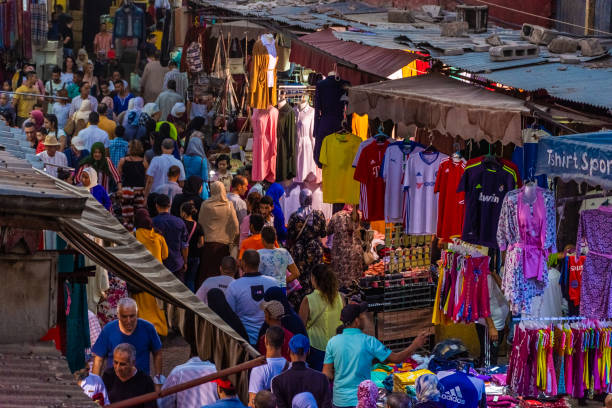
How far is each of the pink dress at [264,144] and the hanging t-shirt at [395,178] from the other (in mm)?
4093

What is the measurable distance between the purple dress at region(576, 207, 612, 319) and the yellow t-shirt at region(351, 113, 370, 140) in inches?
210

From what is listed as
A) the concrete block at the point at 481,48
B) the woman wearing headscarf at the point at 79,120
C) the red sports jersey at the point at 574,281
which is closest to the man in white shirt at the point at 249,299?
the red sports jersey at the point at 574,281

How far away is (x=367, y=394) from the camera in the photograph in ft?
29.3

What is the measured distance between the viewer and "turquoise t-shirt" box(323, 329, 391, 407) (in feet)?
31.9

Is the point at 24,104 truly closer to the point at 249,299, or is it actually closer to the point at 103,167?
the point at 103,167

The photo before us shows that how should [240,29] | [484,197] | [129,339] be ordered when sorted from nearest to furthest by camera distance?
1. [129,339]
2. [484,197]
3. [240,29]

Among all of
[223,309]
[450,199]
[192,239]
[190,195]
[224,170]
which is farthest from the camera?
[224,170]

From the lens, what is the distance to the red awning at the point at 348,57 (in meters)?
13.6

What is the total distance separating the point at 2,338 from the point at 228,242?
29.3 feet

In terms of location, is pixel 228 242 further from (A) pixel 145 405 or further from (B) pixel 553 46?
(A) pixel 145 405

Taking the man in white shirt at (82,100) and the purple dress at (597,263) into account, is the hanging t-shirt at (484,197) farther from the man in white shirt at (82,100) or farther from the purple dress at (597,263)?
the man in white shirt at (82,100)

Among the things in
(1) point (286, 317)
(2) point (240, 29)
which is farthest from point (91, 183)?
(2) point (240, 29)

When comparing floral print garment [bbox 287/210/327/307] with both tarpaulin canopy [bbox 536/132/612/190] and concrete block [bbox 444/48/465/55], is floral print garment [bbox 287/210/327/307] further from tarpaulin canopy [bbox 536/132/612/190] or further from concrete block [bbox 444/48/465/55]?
tarpaulin canopy [bbox 536/132/612/190]

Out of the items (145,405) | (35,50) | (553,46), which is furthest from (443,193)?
(35,50)
